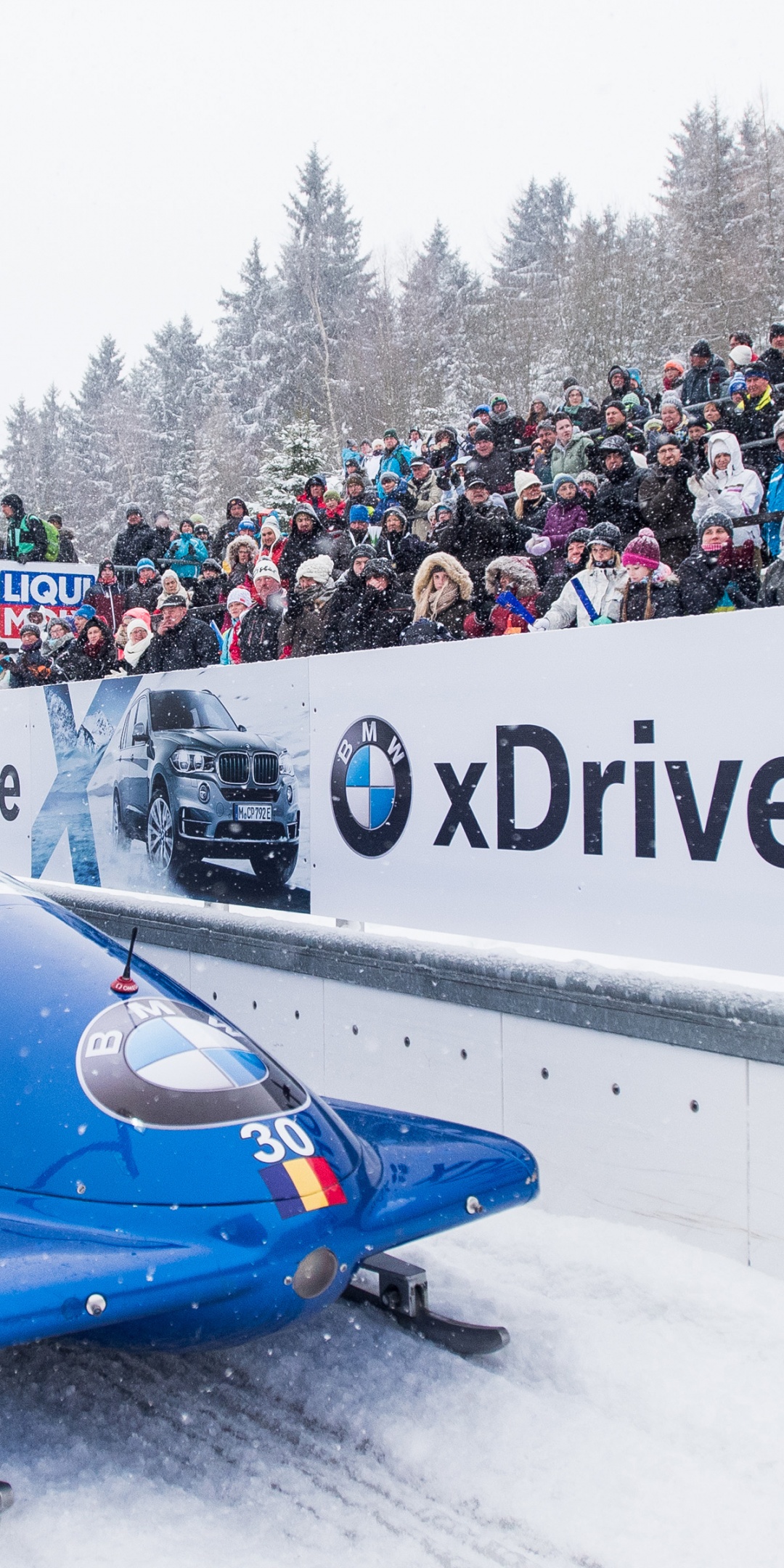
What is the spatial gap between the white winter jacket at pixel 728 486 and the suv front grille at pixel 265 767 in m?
2.83

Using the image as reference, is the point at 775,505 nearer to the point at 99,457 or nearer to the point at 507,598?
the point at 507,598

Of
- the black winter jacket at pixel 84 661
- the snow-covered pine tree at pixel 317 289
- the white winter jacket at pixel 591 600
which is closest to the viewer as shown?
the white winter jacket at pixel 591 600

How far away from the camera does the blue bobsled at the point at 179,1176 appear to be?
2393 mm

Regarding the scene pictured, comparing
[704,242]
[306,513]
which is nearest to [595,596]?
[306,513]

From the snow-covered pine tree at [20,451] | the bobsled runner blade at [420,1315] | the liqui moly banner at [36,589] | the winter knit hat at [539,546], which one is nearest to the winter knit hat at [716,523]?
the winter knit hat at [539,546]

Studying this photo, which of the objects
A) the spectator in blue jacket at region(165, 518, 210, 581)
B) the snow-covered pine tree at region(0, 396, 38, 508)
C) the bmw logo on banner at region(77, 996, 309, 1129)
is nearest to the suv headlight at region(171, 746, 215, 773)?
the bmw logo on banner at region(77, 996, 309, 1129)

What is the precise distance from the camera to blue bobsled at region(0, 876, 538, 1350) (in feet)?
7.85

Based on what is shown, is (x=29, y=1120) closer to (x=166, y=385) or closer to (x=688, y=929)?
(x=688, y=929)

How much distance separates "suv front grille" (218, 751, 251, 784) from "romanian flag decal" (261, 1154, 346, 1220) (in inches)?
112

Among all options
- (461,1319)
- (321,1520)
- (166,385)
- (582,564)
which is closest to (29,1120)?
(321,1520)

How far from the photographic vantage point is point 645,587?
210 inches

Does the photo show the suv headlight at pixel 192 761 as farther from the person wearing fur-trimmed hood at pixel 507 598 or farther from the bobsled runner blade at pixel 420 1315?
the bobsled runner blade at pixel 420 1315

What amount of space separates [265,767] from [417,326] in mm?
37027

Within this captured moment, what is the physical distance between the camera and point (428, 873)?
4570 mm
